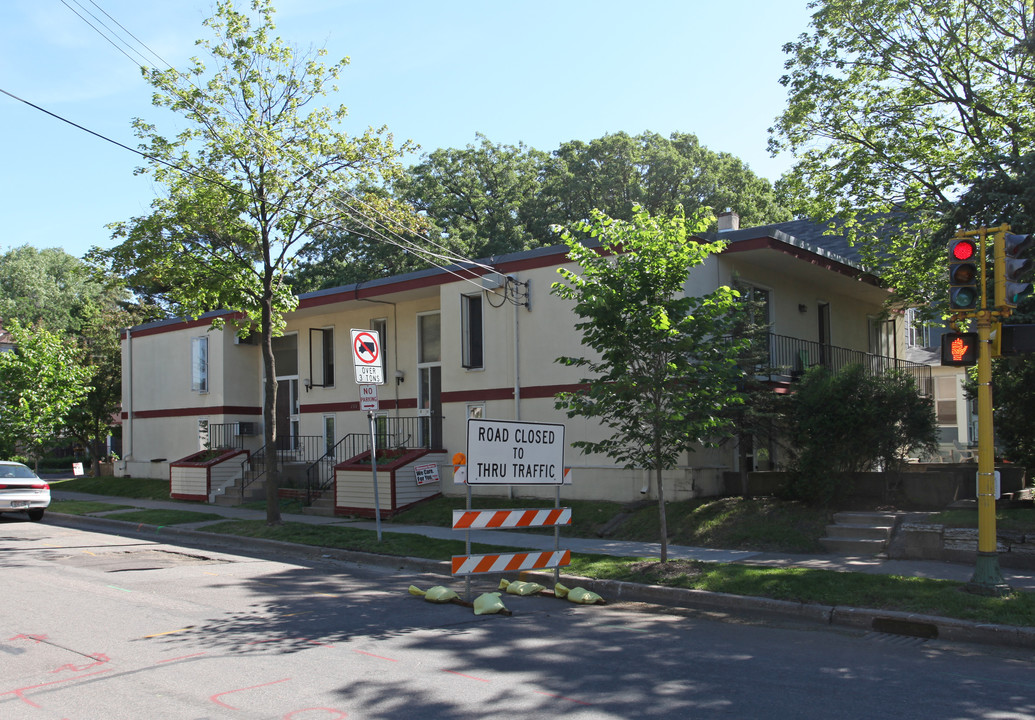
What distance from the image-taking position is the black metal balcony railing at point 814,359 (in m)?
18.0

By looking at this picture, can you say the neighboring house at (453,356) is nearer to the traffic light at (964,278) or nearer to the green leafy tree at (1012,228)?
the green leafy tree at (1012,228)

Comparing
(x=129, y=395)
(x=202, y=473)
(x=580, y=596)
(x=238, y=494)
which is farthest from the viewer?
(x=129, y=395)

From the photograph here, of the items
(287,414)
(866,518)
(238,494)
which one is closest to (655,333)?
(866,518)

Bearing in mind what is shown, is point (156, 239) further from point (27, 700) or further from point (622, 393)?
point (27, 700)

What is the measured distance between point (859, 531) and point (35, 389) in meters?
25.3

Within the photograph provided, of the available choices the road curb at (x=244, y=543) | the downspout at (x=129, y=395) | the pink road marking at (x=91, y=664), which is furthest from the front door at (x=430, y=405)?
the pink road marking at (x=91, y=664)

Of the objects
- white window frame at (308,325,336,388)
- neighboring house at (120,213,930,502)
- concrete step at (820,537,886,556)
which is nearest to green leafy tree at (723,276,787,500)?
neighboring house at (120,213,930,502)

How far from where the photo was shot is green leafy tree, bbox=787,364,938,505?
13961 millimetres

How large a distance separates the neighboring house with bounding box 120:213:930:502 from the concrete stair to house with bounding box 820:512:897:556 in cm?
324

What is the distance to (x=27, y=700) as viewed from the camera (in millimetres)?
5828

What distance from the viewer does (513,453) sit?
10.4 m

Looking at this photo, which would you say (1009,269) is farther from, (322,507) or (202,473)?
(202,473)

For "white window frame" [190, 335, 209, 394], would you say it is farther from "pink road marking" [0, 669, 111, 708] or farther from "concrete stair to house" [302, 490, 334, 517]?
"pink road marking" [0, 669, 111, 708]

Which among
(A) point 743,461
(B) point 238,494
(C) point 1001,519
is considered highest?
(A) point 743,461
